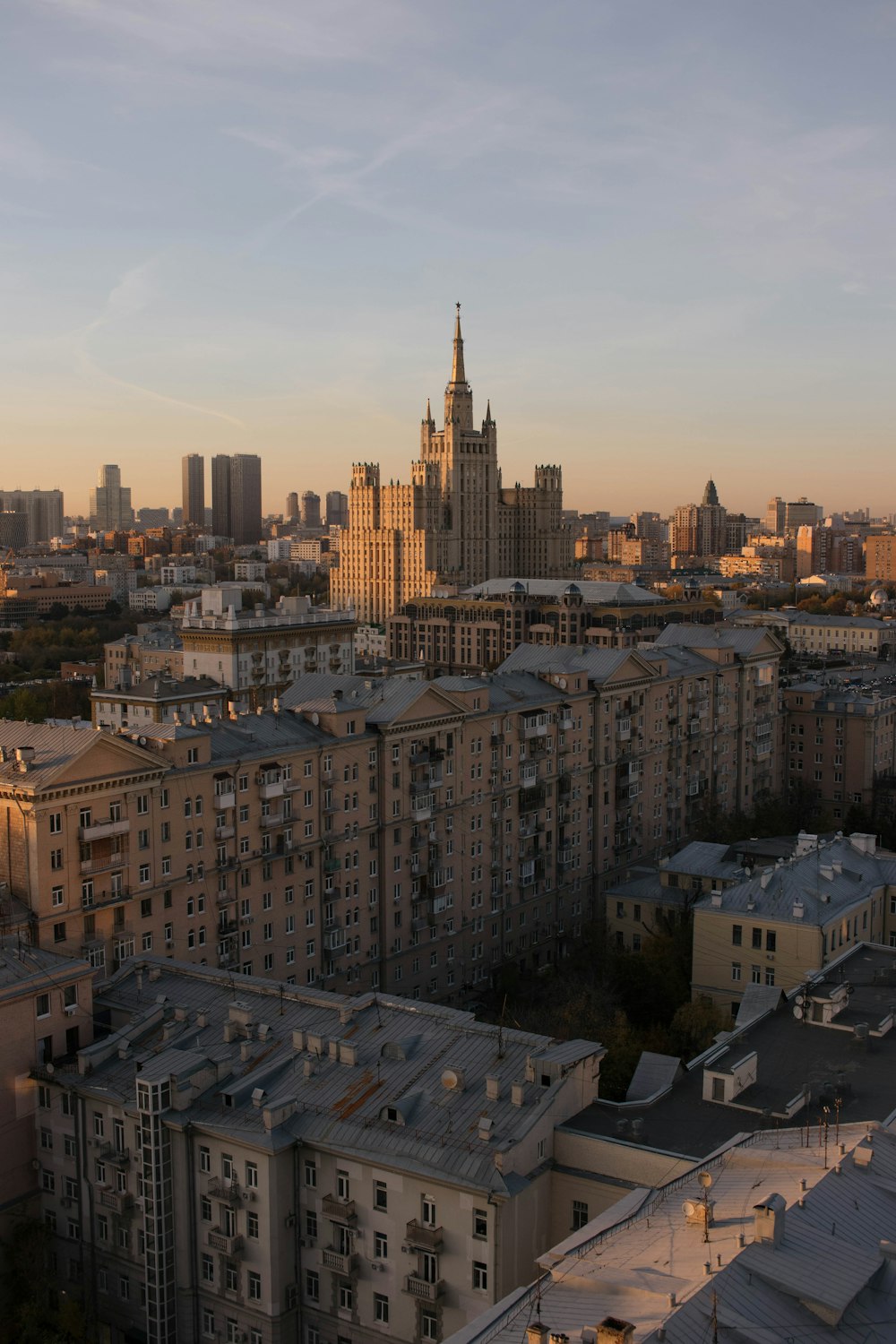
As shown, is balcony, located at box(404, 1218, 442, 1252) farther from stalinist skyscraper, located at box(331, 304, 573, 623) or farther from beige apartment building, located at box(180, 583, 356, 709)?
stalinist skyscraper, located at box(331, 304, 573, 623)

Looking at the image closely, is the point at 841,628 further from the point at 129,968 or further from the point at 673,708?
the point at 129,968

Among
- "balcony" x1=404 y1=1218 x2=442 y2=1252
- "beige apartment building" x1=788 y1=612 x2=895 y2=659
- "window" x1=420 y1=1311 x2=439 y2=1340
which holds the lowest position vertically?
"window" x1=420 y1=1311 x2=439 y2=1340

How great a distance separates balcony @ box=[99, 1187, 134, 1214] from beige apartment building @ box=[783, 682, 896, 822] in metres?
38.0

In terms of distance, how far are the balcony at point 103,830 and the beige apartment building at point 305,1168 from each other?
5.57 m

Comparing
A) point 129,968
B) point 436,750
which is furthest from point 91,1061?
point 436,750

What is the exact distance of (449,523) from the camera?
139m

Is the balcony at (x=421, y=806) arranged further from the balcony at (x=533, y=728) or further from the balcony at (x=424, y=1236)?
the balcony at (x=424, y=1236)

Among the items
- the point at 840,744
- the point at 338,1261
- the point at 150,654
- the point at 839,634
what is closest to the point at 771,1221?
the point at 338,1261

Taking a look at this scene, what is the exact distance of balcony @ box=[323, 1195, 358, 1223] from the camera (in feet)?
59.5

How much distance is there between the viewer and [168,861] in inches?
1111

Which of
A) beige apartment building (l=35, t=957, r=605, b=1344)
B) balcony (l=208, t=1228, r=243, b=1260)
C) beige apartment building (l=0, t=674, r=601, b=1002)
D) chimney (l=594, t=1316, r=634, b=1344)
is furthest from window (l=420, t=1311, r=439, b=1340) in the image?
beige apartment building (l=0, t=674, r=601, b=1002)

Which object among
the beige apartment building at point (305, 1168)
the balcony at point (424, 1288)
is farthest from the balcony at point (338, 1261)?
the balcony at point (424, 1288)

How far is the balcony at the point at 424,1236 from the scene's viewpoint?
17.4m

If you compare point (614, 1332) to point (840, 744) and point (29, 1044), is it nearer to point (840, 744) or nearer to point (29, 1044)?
point (29, 1044)
